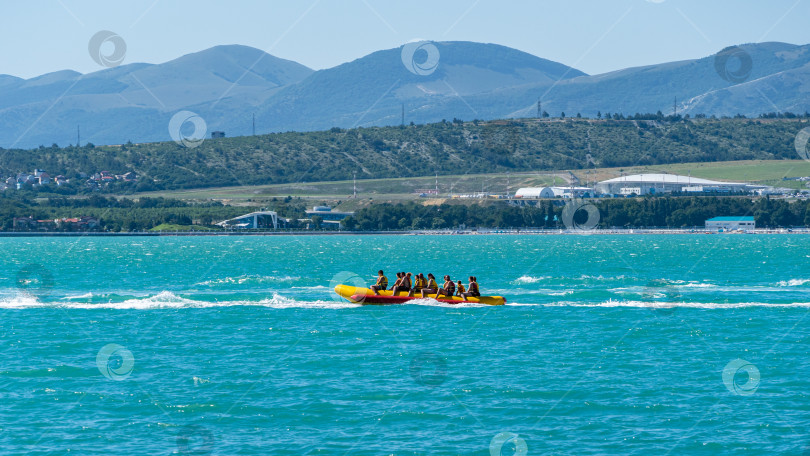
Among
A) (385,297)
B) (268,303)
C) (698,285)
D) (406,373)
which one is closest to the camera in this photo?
(406,373)

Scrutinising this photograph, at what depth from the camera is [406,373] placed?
41.3m

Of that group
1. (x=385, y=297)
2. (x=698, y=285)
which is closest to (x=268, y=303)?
(x=385, y=297)

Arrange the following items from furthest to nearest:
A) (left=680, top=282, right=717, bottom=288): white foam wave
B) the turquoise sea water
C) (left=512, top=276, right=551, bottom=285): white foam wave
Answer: (left=512, top=276, right=551, bottom=285): white foam wave, (left=680, top=282, right=717, bottom=288): white foam wave, the turquoise sea water

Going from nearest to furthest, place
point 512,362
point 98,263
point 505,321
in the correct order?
1. point 512,362
2. point 505,321
3. point 98,263

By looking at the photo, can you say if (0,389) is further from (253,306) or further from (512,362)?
(253,306)

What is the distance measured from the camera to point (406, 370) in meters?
41.9

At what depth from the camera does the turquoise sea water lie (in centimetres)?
3145

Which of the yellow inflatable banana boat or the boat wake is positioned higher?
the yellow inflatable banana boat

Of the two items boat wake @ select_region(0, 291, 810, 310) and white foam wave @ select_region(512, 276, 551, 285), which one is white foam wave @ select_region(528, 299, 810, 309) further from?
white foam wave @ select_region(512, 276, 551, 285)

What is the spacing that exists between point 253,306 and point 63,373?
26.0 meters

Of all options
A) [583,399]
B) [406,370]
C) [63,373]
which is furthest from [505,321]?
[63,373]

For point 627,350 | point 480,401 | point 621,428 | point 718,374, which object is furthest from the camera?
point 627,350

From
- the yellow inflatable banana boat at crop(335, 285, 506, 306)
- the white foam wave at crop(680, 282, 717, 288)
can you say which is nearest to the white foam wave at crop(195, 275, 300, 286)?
the yellow inflatable banana boat at crop(335, 285, 506, 306)

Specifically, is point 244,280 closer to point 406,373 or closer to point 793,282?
point 793,282
